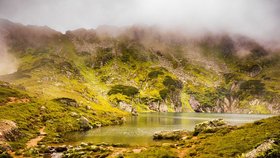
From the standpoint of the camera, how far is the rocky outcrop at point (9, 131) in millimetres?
83406

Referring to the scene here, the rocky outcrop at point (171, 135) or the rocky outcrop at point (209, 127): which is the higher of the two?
the rocky outcrop at point (209, 127)

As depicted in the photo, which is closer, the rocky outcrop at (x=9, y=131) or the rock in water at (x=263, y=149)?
the rock in water at (x=263, y=149)

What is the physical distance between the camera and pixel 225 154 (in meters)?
49.8

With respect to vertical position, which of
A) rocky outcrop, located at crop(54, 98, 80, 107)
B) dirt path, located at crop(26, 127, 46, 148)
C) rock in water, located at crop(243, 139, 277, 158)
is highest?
rocky outcrop, located at crop(54, 98, 80, 107)

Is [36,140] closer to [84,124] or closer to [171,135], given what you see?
[84,124]

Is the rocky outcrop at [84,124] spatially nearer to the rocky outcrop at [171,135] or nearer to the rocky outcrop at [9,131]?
the rocky outcrop at [9,131]

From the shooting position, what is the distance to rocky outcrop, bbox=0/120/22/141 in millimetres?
83406

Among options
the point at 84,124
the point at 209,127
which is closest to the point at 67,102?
the point at 84,124

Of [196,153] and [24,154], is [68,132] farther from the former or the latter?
[196,153]

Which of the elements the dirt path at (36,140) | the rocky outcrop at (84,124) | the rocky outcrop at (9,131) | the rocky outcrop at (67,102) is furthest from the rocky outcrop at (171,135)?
the rocky outcrop at (67,102)

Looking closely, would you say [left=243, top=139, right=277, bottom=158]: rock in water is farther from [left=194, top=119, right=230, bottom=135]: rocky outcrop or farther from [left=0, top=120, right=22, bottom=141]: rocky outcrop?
[left=0, top=120, right=22, bottom=141]: rocky outcrop

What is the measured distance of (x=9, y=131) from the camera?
87.6m

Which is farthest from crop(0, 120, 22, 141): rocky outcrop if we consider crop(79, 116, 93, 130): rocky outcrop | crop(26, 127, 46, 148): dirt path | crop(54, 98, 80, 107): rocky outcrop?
crop(54, 98, 80, 107): rocky outcrop

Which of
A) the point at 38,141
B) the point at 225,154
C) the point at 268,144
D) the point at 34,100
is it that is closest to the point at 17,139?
the point at 38,141
